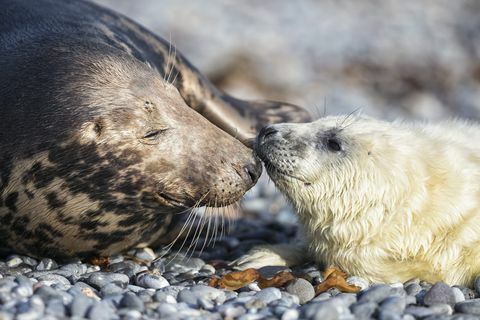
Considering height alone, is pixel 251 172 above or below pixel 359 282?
above

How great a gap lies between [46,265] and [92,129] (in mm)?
815

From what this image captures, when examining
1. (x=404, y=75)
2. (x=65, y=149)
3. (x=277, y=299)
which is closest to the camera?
(x=277, y=299)

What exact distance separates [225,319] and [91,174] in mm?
1226

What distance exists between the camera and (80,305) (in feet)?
11.5

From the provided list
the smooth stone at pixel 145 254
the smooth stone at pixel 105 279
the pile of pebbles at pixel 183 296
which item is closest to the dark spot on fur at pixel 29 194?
the pile of pebbles at pixel 183 296

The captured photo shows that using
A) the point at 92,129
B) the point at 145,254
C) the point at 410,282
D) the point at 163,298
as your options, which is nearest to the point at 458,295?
the point at 410,282

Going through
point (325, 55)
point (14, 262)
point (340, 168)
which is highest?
point (325, 55)

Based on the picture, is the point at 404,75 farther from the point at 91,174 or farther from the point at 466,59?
the point at 91,174

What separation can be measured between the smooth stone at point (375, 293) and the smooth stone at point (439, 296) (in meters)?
0.17

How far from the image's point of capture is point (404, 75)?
34.5 ft

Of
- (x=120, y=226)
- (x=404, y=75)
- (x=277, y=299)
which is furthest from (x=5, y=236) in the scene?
(x=404, y=75)

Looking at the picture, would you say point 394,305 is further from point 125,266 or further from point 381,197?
point 125,266

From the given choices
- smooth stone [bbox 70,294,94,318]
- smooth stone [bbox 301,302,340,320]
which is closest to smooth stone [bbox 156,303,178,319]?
smooth stone [bbox 70,294,94,318]

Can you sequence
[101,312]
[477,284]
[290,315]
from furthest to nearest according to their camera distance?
[477,284]
[290,315]
[101,312]
